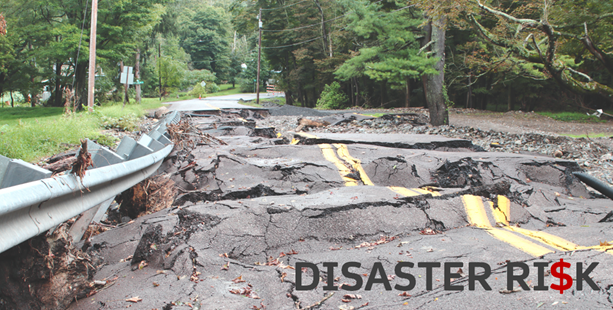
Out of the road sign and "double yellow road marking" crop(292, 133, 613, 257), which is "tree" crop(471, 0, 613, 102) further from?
the road sign

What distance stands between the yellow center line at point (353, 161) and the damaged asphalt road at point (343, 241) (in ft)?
0.15

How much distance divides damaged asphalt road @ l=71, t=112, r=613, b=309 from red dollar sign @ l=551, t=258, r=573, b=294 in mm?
30

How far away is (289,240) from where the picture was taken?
3.33 m

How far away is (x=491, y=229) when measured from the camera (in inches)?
147

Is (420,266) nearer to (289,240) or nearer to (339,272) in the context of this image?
(339,272)

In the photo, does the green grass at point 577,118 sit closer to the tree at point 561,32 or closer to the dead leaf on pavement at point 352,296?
the tree at point 561,32

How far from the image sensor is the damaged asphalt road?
2295 millimetres

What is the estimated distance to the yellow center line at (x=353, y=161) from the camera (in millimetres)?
5863

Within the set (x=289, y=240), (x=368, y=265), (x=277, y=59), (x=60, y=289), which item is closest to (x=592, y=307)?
(x=368, y=265)

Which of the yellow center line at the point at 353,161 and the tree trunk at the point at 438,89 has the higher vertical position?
the tree trunk at the point at 438,89

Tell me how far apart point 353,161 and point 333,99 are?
30.6 metres

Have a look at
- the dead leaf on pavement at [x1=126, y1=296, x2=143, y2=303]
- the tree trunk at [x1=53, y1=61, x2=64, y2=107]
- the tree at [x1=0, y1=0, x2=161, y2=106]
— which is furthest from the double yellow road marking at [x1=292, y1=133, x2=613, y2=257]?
the tree trunk at [x1=53, y1=61, x2=64, y2=107]

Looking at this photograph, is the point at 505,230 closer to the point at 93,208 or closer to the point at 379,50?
the point at 93,208

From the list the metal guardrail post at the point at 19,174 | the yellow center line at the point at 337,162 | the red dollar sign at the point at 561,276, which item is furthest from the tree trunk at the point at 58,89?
the red dollar sign at the point at 561,276
